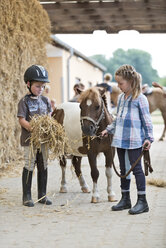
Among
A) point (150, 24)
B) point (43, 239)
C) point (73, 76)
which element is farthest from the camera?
point (73, 76)

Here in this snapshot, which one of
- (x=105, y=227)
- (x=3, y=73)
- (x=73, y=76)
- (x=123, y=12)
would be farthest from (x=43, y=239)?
(x=73, y=76)

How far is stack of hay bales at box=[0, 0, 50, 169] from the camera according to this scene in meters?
8.45

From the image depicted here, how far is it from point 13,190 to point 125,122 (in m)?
2.50

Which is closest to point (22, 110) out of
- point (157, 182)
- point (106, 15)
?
point (157, 182)

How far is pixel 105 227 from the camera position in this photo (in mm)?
4441

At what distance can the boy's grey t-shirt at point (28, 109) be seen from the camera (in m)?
5.54

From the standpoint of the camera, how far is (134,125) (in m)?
5.05

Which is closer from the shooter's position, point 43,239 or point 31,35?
point 43,239

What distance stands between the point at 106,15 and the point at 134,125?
5.37 meters

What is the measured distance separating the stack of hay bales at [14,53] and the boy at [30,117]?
2704 millimetres

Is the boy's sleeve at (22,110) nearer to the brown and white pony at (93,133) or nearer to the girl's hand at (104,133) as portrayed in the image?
the brown and white pony at (93,133)

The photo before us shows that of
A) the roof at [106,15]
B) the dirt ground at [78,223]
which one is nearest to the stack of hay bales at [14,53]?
the roof at [106,15]

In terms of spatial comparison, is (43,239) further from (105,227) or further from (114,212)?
(114,212)

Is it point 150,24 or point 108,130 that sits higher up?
point 150,24
